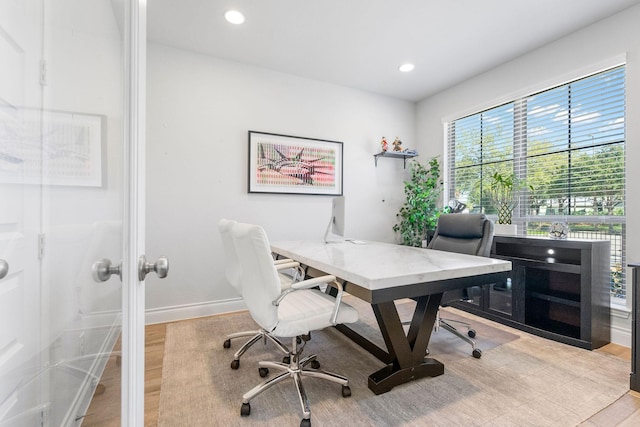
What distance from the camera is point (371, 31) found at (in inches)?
104

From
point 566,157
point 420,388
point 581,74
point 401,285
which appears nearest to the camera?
point 401,285

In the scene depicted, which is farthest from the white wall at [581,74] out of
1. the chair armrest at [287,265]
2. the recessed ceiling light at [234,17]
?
the recessed ceiling light at [234,17]

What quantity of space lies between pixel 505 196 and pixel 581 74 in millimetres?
1215

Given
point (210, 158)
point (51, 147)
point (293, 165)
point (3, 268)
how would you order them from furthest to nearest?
point (293, 165), point (210, 158), point (51, 147), point (3, 268)

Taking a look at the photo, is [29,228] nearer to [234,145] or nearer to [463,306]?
[234,145]

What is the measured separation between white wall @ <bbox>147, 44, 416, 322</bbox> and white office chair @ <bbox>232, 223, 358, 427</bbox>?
62.3 inches

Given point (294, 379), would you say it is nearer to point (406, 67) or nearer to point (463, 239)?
point (463, 239)

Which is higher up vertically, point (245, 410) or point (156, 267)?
point (156, 267)

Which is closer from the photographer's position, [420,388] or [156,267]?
[156,267]

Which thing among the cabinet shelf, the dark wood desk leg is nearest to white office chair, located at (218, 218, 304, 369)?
the dark wood desk leg

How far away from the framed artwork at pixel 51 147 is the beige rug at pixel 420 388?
1267mm

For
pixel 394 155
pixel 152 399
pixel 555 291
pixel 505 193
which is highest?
pixel 394 155

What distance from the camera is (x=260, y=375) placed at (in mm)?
1813

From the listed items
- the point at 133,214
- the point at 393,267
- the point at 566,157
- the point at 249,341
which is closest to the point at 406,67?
the point at 566,157
